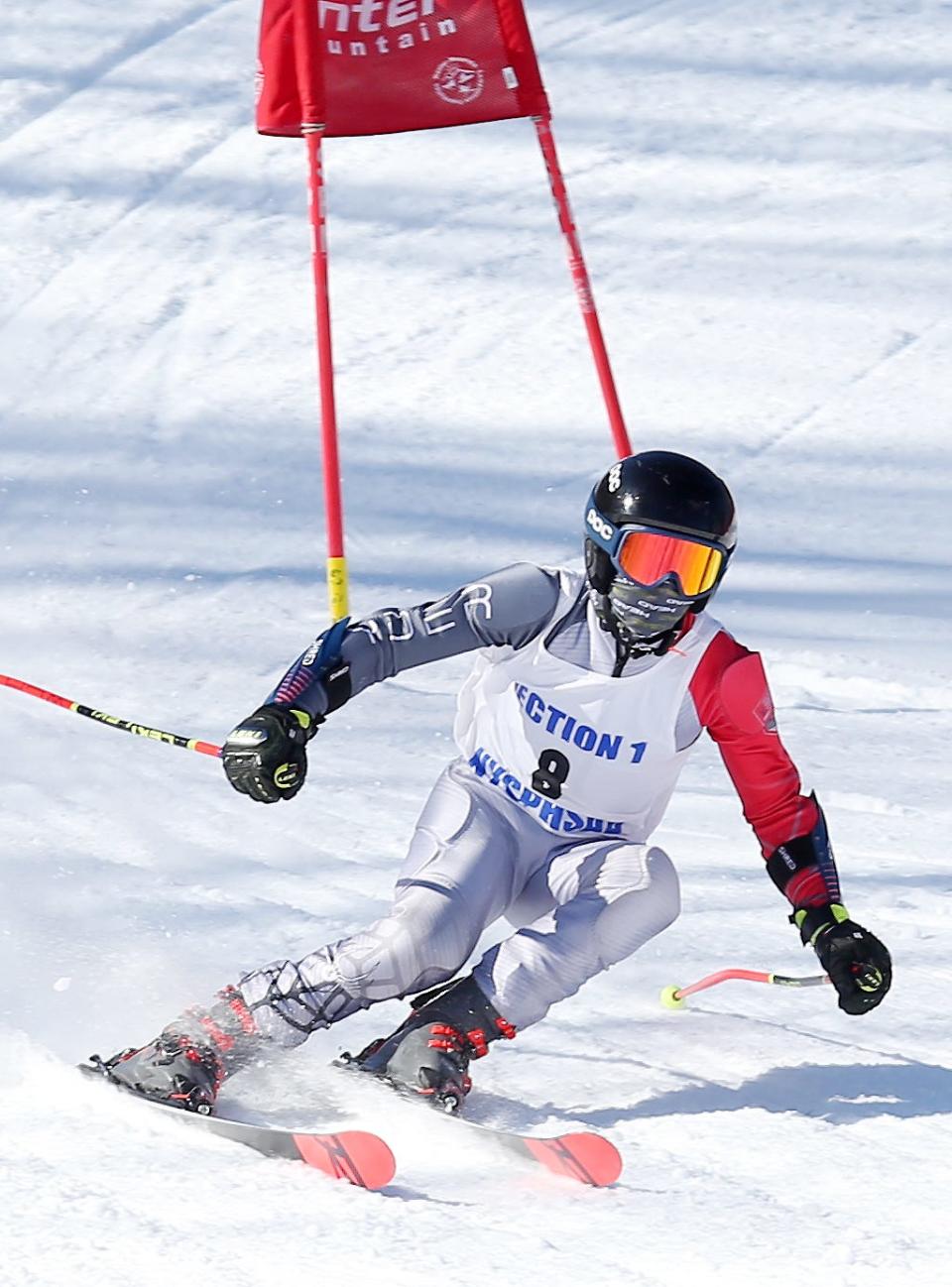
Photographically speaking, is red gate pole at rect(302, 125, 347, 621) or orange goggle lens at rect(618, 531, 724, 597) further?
red gate pole at rect(302, 125, 347, 621)

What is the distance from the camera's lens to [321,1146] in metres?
2.66

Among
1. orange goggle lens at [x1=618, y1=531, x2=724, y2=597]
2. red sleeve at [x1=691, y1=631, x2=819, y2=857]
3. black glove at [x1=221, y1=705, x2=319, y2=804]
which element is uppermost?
orange goggle lens at [x1=618, y1=531, x2=724, y2=597]

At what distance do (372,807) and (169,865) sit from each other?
64 cm

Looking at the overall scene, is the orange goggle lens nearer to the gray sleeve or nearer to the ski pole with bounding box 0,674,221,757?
the gray sleeve

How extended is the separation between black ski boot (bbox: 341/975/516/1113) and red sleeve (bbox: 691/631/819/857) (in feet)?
1.92

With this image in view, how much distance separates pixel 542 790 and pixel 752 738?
37cm

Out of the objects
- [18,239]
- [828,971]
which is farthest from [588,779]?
[18,239]

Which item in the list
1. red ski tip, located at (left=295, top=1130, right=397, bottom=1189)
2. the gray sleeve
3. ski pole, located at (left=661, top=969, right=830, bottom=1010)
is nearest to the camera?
red ski tip, located at (left=295, top=1130, right=397, bottom=1189)

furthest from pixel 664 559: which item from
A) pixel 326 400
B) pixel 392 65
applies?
pixel 392 65

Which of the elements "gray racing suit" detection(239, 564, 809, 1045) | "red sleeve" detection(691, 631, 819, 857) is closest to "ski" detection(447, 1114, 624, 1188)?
Result: "gray racing suit" detection(239, 564, 809, 1045)

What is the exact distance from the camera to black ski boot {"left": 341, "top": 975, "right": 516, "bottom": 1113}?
9.64 feet

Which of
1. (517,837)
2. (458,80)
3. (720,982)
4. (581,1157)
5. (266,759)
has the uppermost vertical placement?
(458,80)

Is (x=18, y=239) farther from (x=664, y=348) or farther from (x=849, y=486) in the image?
(x=849, y=486)

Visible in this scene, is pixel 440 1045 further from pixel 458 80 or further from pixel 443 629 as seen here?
pixel 458 80
